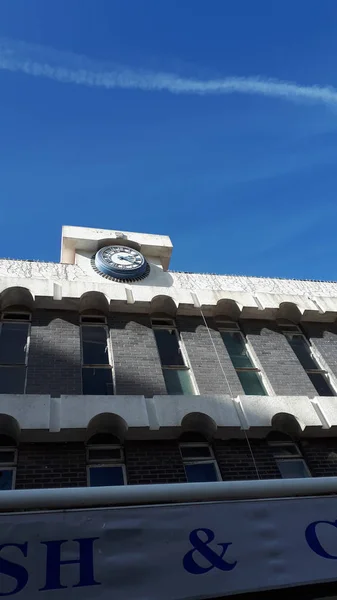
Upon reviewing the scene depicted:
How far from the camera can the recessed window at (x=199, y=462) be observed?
7141mm

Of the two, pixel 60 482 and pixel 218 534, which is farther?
pixel 60 482

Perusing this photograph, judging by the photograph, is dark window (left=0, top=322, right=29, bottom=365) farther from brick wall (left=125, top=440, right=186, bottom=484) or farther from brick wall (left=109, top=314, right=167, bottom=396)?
brick wall (left=125, top=440, right=186, bottom=484)

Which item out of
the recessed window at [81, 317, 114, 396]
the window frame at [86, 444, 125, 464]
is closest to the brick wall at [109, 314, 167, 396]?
the recessed window at [81, 317, 114, 396]

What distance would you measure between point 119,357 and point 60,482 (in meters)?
2.66

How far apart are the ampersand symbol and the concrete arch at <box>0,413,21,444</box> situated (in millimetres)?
3319

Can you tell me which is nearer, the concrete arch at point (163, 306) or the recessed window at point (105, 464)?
the recessed window at point (105, 464)

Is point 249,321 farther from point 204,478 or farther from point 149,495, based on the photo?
point 149,495

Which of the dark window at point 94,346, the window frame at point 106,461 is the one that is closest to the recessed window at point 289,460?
the window frame at point 106,461

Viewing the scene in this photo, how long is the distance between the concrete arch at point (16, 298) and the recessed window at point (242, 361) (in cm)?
400

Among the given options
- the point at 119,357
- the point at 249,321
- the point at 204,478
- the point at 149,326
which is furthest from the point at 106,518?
the point at 249,321

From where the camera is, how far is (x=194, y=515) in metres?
4.36

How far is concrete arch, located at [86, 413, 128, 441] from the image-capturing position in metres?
6.95

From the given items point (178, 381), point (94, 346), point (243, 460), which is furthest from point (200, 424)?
point (94, 346)

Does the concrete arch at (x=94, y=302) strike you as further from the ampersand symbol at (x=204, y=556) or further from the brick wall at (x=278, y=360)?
the ampersand symbol at (x=204, y=556)
